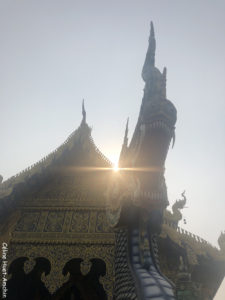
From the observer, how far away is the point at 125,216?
2.69m

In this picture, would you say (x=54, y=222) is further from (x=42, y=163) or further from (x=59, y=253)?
(x=42, y=163)

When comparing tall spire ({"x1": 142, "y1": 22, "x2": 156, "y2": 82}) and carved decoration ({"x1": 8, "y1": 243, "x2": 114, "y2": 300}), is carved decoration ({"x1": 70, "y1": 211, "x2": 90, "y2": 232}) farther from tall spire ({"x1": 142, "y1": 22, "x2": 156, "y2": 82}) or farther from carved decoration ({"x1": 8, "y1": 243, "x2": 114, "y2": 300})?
tall spire ({"x1": 142, "y1": 22, "x2": 156, "y2": 82})

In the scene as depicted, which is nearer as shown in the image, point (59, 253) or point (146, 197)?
point (146, 197)

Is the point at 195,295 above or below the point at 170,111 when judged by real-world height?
below

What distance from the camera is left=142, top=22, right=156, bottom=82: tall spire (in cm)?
297

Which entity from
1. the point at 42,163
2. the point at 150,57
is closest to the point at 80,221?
the point at 42,163

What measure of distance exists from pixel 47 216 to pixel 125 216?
283 cm

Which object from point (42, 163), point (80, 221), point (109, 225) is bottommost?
A: point (109, 225)

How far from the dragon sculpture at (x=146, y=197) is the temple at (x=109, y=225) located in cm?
1

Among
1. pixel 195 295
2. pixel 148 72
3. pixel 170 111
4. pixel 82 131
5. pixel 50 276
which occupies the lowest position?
pixel 195 295

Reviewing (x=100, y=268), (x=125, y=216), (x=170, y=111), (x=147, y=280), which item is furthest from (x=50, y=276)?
(x=170, y=111)

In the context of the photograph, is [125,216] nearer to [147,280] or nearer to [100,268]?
[147,280]

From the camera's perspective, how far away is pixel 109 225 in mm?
3043

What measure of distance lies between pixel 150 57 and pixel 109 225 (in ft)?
7.92
